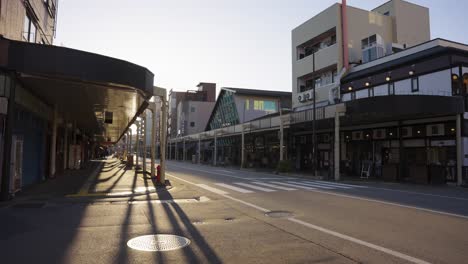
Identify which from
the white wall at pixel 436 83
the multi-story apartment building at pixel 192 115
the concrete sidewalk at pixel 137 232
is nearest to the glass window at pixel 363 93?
the white wall at pixel 436 83

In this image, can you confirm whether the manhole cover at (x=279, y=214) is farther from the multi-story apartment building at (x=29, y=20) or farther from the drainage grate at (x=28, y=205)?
the multi-story apartment building at (x=29, y=20)

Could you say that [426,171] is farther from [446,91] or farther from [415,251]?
[415,251]

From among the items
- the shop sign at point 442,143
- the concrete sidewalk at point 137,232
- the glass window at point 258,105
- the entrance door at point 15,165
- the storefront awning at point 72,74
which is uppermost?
the glass window at point 258,105

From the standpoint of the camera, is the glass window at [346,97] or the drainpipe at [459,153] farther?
the glass window at [346,97]

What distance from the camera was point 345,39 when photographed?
115ft

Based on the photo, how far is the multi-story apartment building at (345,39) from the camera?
35.3 meters

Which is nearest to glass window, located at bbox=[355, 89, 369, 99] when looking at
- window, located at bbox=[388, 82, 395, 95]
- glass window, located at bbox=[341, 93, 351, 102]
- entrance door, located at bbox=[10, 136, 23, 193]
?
glass window, located at bbox=[341, 93, 351, 102]

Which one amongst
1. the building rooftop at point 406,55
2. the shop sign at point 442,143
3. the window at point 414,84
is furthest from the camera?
the window at point 414,84

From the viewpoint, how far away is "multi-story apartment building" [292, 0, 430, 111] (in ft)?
116

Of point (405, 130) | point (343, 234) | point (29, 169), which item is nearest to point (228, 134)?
point (405, 130)

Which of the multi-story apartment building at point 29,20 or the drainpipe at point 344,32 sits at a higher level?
the drainpipe at point 344,32

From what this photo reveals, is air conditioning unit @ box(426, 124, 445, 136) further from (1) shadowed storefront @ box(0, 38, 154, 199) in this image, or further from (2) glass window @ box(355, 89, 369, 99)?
(1) shadowed storefront @ box(0, 38, 154, 199)

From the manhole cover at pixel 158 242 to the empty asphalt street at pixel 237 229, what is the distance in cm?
6

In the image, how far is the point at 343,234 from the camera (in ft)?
25.9
